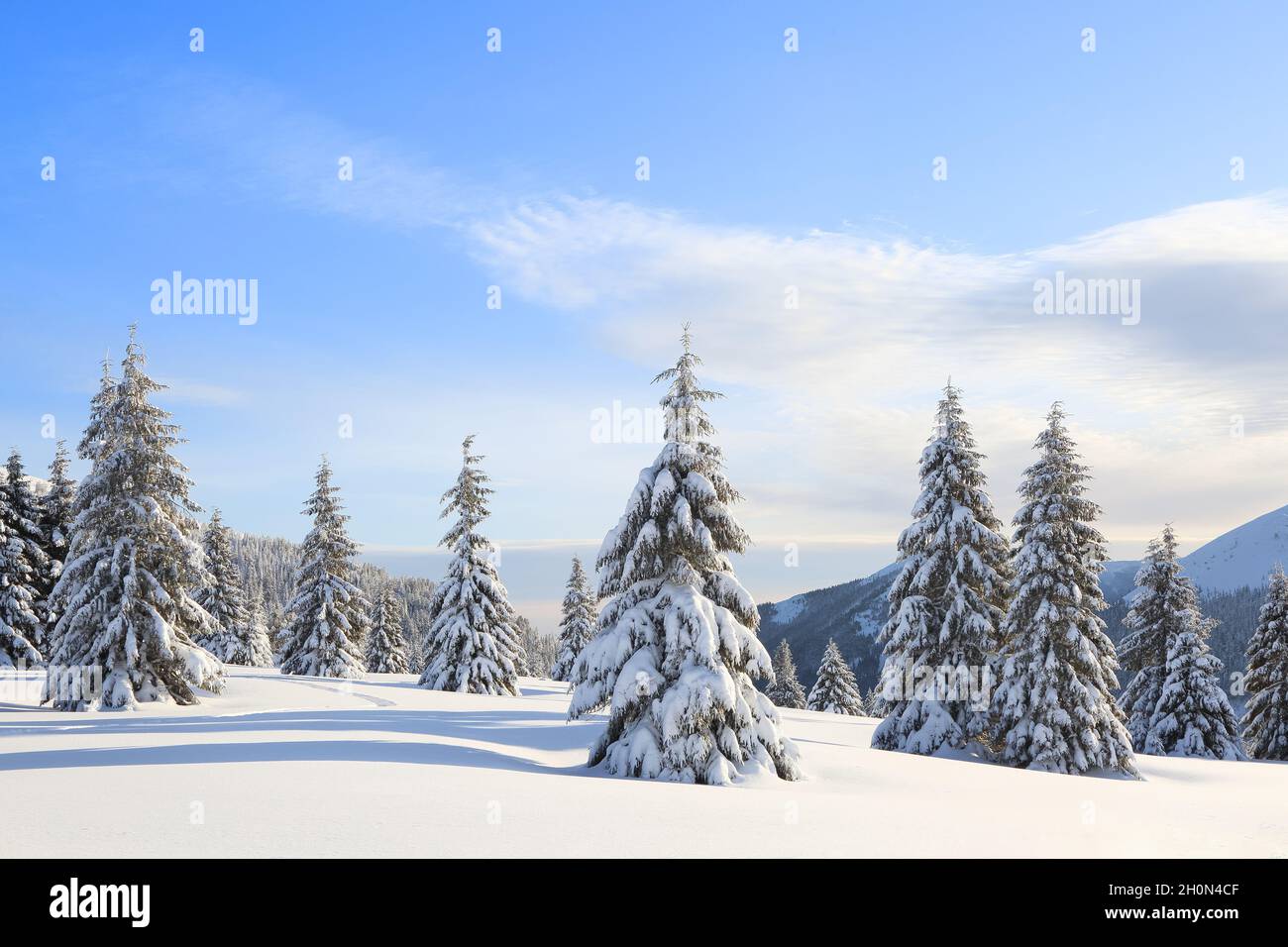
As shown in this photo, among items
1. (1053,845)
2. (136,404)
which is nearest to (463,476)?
(136,404)

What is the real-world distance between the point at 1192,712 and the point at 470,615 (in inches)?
1222

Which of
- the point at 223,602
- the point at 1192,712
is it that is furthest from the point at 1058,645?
the point at 223,602

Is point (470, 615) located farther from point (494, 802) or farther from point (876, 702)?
point (494, 802)

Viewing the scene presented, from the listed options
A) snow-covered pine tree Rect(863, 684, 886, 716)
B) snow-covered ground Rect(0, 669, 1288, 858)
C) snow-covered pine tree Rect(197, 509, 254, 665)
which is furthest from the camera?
snow-covered pine tree Rect(197, 509, 254, 665)

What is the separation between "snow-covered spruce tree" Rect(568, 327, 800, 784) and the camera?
48.1ft

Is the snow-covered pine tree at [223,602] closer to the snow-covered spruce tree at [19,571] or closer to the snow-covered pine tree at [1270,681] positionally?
the snow-covered spruce tree at [19,571]

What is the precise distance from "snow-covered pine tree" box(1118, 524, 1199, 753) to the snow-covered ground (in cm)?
1672

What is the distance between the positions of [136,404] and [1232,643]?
20041cm

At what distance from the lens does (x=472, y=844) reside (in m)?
8.30

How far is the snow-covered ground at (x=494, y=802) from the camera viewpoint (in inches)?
334

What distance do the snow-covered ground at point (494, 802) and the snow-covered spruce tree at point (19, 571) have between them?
23.1 m

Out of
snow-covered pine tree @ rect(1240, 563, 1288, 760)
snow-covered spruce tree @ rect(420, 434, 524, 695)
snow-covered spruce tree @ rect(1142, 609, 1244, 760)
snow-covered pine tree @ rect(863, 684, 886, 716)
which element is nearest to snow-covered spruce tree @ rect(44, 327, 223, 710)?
snow-covered spruce tree @ rect(420, 434, 524, 695)

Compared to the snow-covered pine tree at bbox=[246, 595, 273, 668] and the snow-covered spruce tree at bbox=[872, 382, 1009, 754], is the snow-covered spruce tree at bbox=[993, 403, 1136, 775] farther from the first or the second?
the snow-covered pine tree at bbox=[246, 595, 273, 668]
